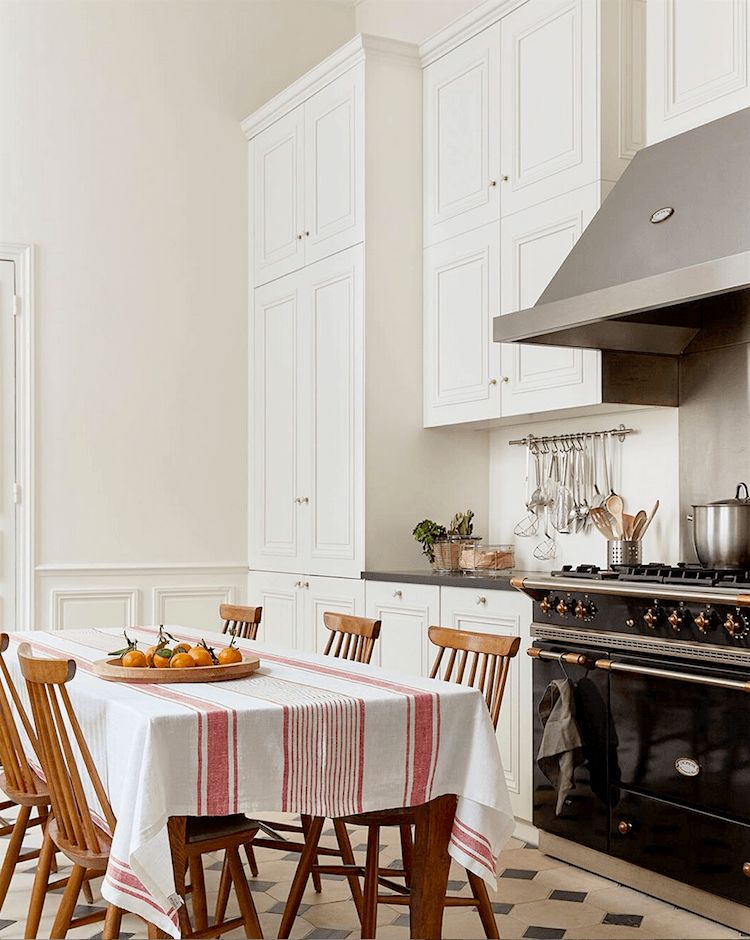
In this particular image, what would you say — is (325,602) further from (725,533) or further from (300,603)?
(725,533)

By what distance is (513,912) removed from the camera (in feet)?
10.6

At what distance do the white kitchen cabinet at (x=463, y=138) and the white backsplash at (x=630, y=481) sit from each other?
89 cm

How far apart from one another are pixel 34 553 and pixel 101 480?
18.5 inches

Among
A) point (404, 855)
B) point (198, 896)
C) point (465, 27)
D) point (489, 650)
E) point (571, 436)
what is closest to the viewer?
point (198, 896)

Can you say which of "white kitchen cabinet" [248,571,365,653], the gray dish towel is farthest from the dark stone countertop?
the gray dish towel

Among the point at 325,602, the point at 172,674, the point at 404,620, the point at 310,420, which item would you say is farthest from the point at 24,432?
the point at 172,674

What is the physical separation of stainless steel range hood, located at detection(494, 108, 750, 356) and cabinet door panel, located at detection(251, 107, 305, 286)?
1754 mm

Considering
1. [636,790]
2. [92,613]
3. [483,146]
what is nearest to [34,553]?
[92,613]

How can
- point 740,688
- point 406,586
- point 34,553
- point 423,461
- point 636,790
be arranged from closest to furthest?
point 740,688
point 636,790
point 406,586
point 423,461
point 34,553

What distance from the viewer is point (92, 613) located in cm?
548

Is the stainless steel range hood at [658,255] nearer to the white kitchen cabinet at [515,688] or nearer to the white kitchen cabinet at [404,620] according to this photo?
the white kitchen cabinet at [515,688]

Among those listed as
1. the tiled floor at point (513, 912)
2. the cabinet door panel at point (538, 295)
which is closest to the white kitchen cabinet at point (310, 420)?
the cabinet door panel at point (538, 295)

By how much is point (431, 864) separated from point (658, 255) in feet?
6.46

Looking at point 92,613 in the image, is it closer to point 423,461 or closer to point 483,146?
point 423,461
